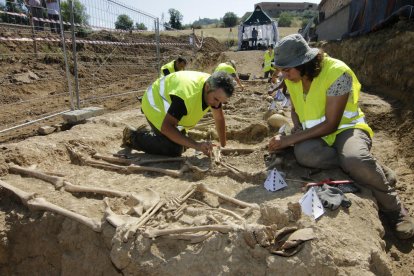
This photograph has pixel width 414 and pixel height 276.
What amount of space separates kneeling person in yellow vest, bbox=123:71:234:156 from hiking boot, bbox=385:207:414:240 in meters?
1.79

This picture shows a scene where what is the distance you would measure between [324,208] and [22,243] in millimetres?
2620

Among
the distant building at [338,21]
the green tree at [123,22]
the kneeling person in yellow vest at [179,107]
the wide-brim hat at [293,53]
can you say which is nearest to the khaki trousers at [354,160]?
the wide-brim hat at [293,53]

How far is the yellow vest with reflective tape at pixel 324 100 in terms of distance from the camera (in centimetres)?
302

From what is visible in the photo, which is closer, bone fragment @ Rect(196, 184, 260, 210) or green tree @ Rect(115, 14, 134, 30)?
bone fragment @ Rect(196, 184, 260, 210)

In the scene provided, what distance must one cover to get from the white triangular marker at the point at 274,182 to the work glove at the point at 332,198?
39 centimetres

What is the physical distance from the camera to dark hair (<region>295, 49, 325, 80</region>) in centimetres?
301

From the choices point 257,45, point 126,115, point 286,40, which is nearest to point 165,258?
point 286,40

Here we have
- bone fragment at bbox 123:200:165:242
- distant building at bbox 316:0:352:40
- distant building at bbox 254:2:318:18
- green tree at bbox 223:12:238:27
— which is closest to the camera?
bone fragment at bbox 123:200:165:242

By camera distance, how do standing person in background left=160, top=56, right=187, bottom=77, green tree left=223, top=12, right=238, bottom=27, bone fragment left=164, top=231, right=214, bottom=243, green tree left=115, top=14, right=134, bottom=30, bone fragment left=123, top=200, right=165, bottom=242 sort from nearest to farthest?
bone fragment left=164, top=231, right=214, bottom=243 → bone fragment left=123, top=200, right=165, bottom=242 → standing person in background left=160, top=56, right=187, bottom=77 → green tree left=115, top=14, right=134, bottom=30 → green tree left=223, top=12, right=238, bottom=27

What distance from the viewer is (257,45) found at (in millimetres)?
24938

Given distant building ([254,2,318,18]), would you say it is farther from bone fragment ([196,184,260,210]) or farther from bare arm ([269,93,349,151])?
bone fragment ([196,184,260,210])

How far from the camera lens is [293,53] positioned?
2979 mm

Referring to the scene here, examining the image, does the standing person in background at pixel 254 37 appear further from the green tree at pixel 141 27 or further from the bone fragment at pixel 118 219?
the bone fragment at pixel 118 219

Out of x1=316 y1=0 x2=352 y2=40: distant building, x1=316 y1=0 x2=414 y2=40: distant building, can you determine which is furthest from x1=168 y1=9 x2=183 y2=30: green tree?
x1=316 y1=0 x2=414 y2=40: distant building
